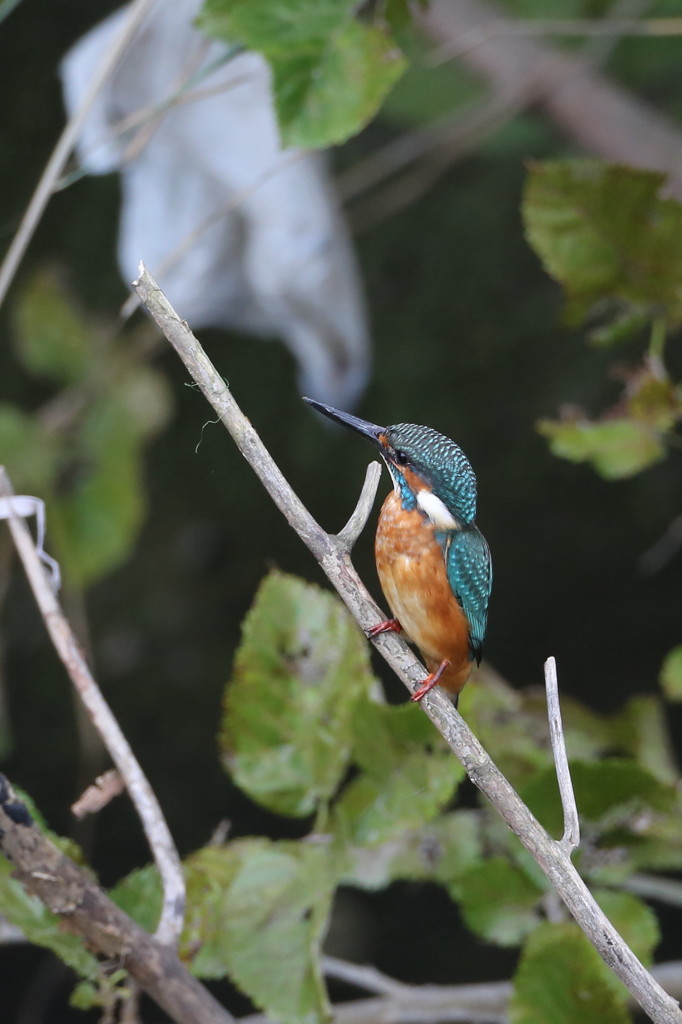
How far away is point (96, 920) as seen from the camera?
0.83 metres

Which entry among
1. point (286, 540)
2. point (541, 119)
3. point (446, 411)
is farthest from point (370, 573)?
point (541, 119)

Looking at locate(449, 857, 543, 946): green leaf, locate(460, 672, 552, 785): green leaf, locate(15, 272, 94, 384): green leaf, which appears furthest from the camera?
locate(15, 272, 94, 384): green leaf

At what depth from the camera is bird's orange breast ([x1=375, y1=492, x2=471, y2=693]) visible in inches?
38.6

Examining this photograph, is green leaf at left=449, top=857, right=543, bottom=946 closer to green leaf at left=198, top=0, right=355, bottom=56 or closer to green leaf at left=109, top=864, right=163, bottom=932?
green leaf at left=109, top=864, right=163, bottom=932

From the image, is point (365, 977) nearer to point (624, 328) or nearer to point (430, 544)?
point (430, 544)

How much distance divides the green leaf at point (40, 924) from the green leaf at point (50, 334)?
119 centimetres

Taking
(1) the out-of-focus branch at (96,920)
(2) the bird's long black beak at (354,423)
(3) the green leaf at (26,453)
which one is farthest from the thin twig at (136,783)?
(3) the green leaf at (26,453)

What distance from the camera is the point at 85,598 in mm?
2145

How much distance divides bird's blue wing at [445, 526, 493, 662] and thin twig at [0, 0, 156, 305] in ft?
1.64

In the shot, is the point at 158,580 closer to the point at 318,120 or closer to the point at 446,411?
the point at 446,411

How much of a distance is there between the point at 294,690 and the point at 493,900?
297mm

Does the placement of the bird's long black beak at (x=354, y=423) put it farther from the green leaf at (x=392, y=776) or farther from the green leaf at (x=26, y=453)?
the green leaf at (x=26, y=453)

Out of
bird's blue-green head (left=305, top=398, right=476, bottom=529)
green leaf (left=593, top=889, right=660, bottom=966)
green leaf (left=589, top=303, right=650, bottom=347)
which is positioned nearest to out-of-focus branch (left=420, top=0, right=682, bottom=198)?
green leaf (left=589, top=303, right=650, bottom=347)

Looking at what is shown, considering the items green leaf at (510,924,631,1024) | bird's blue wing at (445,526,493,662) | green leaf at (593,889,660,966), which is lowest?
green leaf at (593,889,660,966)
